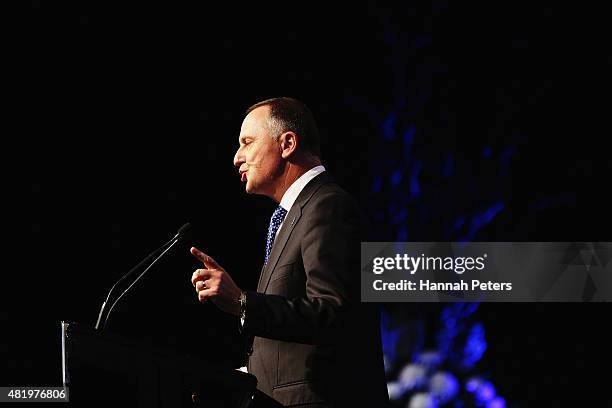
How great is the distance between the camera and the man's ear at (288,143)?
84.3 inches

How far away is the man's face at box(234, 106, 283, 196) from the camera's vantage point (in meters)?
2.14

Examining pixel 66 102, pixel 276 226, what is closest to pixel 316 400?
pixel 276 226

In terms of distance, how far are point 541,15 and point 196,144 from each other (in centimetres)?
267

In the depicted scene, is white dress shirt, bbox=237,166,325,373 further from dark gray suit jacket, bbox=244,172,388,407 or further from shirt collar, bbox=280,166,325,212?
dark gray suit jacket, bbox=244,172,388,407

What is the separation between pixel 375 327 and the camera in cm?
194

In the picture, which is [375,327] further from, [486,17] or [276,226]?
[486,17]

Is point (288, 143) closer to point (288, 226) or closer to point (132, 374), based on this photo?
point (288, 226)

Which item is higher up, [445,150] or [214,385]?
[445,150]

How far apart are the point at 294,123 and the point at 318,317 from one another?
2.23 feet

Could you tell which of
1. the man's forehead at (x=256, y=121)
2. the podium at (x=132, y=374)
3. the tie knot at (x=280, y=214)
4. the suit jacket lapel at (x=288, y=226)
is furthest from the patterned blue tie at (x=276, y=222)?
the podium at (x=132, y=374)

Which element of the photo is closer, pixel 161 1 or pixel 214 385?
pixel 214 385

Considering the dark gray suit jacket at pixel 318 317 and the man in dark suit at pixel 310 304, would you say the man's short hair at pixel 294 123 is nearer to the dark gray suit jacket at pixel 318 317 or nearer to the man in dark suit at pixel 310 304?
the man in dark suit at pixel 310 304

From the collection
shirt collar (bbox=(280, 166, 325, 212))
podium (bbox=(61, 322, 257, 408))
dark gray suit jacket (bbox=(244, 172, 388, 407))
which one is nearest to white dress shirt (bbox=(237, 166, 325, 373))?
shirt collar (bbox=(280, 166, 325, 212))

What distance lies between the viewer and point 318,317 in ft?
5.53
